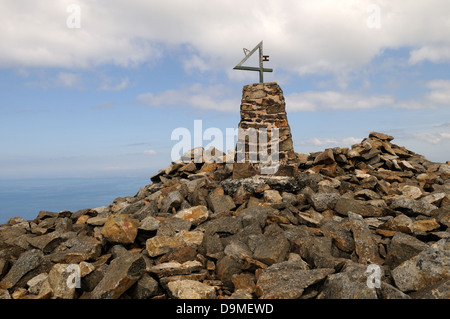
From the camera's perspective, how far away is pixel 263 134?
10438mm

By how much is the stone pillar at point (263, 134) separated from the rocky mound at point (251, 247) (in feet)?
1.92

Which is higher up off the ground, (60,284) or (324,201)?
(324,201)

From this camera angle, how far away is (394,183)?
37.9 feet

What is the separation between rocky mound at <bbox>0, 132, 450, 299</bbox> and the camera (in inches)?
213

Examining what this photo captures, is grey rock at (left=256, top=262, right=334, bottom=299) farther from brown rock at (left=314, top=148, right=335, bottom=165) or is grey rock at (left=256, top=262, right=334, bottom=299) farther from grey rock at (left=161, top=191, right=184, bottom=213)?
brown rock at (left=314, top=148, right=335, bottom=165)

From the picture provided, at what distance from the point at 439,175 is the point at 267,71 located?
8.59m

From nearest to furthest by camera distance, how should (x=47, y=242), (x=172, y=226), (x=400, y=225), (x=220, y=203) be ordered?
(x=400, y=225)
(x=172, y=226)
(x=47, y=242)
(x=220, y=203)

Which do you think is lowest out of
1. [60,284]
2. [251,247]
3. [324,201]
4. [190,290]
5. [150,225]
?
[60,284]

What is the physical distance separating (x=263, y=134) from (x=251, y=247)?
4.55 metres

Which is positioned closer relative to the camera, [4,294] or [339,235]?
[4,294]

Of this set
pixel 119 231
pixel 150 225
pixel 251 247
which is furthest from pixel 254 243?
pixel 119 231

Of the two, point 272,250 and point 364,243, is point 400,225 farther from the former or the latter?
point 272,250

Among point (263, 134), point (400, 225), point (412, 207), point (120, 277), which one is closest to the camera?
point (120, 277)
